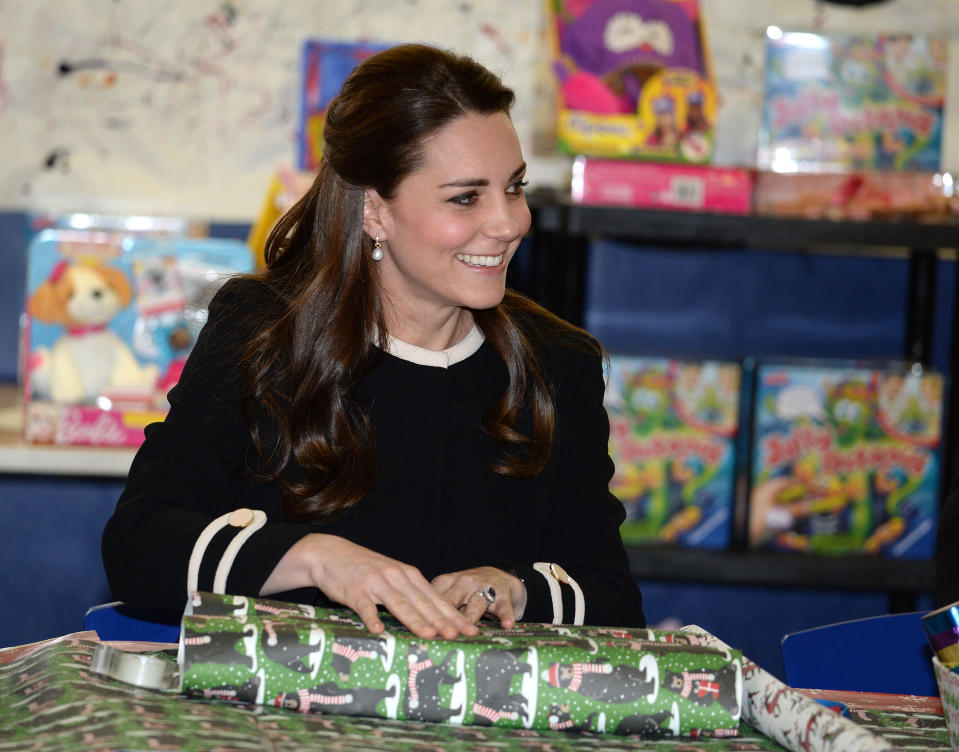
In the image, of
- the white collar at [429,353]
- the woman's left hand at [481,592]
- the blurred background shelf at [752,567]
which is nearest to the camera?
the woman's left hand at [481,592]

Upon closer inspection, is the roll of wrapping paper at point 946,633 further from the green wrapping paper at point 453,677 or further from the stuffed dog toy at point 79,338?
the stuffed dog toy at point 79,338

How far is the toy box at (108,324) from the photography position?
7.14ft

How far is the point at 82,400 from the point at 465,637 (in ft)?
4.46

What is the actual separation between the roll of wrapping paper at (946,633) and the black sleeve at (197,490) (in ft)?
2.01

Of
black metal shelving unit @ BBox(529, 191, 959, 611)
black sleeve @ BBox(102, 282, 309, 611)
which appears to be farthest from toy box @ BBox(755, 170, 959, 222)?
black sleeve @ BBox(102, 282, 309, 611)

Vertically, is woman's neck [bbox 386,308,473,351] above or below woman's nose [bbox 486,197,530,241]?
below

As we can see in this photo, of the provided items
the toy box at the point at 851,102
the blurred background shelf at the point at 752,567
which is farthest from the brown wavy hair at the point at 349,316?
the toy box at the point at 851,102

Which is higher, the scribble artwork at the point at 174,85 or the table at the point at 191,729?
the scribble artwork at the point at 174,85

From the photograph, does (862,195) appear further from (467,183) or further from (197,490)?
(197,490)

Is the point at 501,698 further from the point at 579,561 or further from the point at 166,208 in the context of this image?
the point at 166,208

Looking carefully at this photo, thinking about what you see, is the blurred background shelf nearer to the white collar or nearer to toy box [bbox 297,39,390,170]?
the white collar

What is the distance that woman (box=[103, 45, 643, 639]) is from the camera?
1498 mm

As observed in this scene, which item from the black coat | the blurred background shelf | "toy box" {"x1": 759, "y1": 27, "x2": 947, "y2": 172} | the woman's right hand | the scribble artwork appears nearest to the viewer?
the woman's right hand

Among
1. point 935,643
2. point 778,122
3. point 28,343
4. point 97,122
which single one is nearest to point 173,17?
point 97,122
